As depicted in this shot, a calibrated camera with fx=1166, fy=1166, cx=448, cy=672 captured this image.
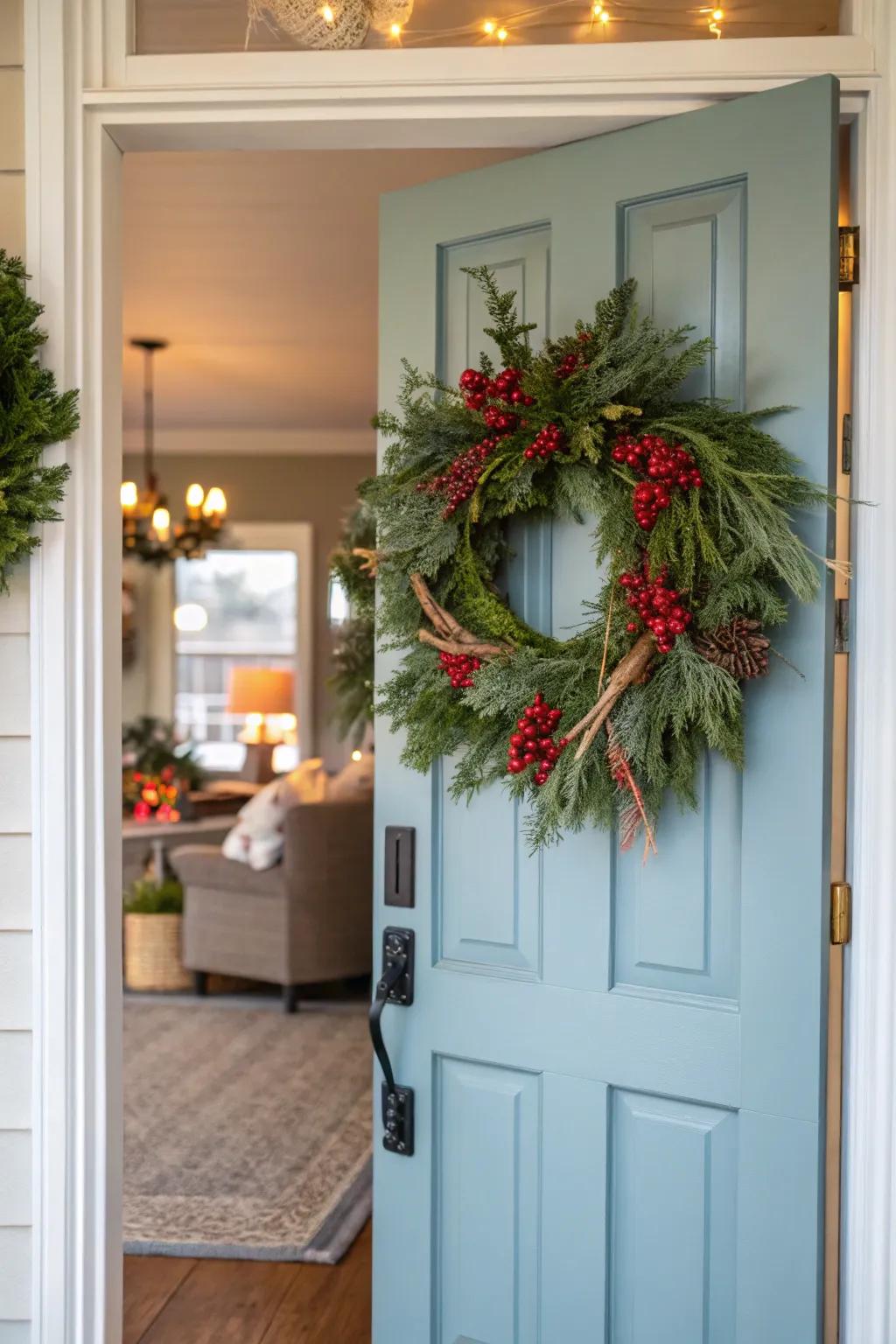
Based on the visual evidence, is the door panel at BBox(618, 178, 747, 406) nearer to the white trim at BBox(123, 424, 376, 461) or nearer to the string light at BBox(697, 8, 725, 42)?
the string light at BBox(697, 8, 725, 42)

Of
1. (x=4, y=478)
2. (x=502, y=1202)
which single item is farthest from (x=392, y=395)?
(x=502, y=1202)

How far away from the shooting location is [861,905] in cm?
178

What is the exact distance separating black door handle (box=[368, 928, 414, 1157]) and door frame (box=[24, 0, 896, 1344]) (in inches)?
18.1

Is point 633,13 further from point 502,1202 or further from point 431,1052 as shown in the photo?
point 502,1202

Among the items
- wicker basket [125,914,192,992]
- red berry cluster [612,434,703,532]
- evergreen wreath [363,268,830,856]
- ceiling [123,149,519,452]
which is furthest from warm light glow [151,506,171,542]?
red berry cluster [612,434,703,532]

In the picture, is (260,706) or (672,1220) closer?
(672,1220)

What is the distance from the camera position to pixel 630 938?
188 centimetres

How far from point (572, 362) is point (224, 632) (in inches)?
277

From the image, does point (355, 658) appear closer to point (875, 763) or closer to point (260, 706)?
point (875, 763)

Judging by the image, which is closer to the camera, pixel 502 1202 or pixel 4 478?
pixel 4 478

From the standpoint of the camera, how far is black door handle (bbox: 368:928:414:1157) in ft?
6.70

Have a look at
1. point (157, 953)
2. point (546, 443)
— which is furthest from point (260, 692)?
point (546, 443)

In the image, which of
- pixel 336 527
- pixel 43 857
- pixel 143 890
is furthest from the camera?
pixel 336 527

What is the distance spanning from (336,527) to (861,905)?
6.95 m
